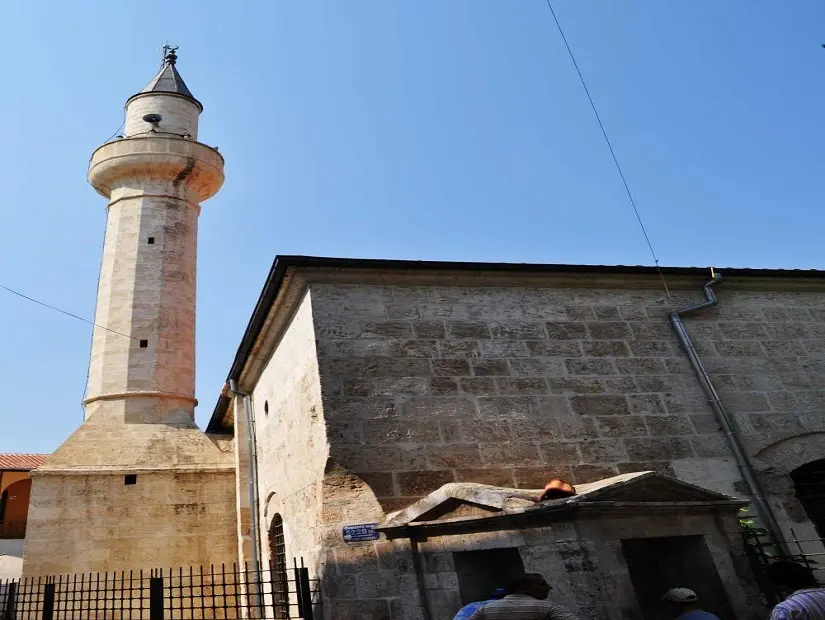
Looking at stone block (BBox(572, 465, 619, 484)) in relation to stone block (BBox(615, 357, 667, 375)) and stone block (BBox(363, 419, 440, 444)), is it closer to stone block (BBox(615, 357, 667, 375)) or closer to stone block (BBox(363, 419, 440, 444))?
stone block (BBox(615, 357, 667, 375))

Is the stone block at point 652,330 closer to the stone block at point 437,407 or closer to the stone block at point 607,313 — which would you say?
the stone block at point 607,313

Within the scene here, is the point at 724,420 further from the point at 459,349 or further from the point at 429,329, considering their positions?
the point at 429,329

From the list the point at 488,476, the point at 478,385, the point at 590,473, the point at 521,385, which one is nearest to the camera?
the point at 488,476

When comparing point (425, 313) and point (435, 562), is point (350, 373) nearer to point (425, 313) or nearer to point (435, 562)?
point (425, 313)

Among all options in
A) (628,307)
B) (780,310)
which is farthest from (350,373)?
(780,310)

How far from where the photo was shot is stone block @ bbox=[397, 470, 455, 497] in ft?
17.4

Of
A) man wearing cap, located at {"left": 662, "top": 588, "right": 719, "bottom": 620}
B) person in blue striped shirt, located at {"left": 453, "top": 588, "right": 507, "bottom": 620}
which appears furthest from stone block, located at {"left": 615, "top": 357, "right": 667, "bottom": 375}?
person in blue striped shirt, located at {"left": 453, "top": 588, "right": 507, "bottom": 620}

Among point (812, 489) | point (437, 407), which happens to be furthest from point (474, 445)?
point (812, 489)

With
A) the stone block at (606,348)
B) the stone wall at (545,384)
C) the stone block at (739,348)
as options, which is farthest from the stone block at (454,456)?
the stone block at (739,348)

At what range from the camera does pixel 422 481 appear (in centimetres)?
538

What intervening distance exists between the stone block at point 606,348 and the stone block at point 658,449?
3.23 ft

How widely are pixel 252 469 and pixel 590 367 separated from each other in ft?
17.0

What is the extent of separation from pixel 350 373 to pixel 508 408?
1.62 m

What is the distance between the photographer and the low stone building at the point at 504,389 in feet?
17.7
